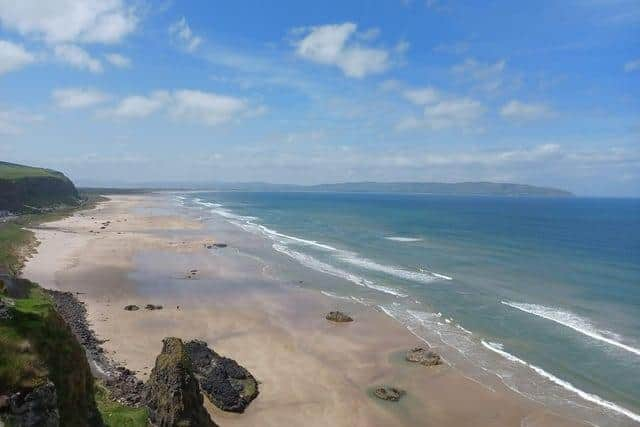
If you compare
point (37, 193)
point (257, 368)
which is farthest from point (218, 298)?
point (37, 193)

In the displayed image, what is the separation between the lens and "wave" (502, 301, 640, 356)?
104 feet

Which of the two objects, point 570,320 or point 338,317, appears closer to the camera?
point 338,317

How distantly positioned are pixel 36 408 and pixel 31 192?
119m

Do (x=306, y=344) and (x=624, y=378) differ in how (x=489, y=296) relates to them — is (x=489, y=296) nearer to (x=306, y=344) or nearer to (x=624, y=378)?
(x=624, y=378)

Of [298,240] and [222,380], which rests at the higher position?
[298,240]

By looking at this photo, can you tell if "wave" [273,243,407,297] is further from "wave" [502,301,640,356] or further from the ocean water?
"wave" [502,301,640,356]

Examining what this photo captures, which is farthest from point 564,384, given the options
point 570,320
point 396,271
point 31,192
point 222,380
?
point 31,192

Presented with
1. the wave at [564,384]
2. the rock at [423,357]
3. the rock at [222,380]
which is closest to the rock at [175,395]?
the rock at [222,380]

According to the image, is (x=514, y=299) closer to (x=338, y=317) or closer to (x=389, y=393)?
(x=338, y=317)

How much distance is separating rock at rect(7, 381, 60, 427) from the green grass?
4.50 meters

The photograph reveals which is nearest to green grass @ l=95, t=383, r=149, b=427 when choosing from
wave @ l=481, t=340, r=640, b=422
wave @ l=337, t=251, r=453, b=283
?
wave @ l=481, t=340, r=640, b=422

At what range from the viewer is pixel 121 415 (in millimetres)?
16438

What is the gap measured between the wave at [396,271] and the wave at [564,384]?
18.7 m

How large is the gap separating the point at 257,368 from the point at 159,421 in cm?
1134
